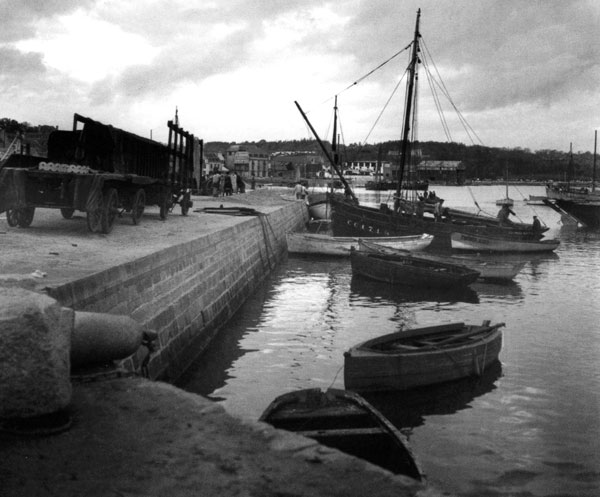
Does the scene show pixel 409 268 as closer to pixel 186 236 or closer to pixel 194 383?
pixel 186 236

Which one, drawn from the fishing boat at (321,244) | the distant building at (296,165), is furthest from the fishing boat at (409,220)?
the distant building at (296,165)

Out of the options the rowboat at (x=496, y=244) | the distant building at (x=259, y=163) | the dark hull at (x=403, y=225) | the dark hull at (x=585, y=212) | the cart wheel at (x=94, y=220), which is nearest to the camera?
the cart wheel at (x=94, y=220)

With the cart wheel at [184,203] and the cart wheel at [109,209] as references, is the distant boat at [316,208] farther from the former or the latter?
the cart wheel at [109,209]

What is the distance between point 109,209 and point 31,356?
399 inches

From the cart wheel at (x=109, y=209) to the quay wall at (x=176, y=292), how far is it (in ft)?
7.09

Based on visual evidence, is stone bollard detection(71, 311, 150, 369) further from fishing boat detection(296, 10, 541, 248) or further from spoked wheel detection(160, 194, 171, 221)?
fishing boat detection(296, 10, 541, 248)

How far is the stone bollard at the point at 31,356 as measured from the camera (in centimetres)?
495

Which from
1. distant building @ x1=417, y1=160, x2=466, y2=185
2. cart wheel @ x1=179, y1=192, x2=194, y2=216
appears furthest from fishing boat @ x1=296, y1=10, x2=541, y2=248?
distant building @ x1=417, y1=160, x2=466, y2=185

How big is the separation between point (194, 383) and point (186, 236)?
480 centimetres

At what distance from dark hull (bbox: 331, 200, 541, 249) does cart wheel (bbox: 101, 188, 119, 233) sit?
2044 centimetres

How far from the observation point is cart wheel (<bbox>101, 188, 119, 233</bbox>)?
47.7 feet

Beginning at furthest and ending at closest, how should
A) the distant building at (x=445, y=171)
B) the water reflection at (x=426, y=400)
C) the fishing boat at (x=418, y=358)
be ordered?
1. the distant building at (x=445, y=171)
2. the fishing boat at (x=418, y=358)
3. the water reflection at (x=426, y=400)

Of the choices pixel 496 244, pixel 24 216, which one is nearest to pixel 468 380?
pixel 24 216

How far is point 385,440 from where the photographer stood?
21.2 ft
